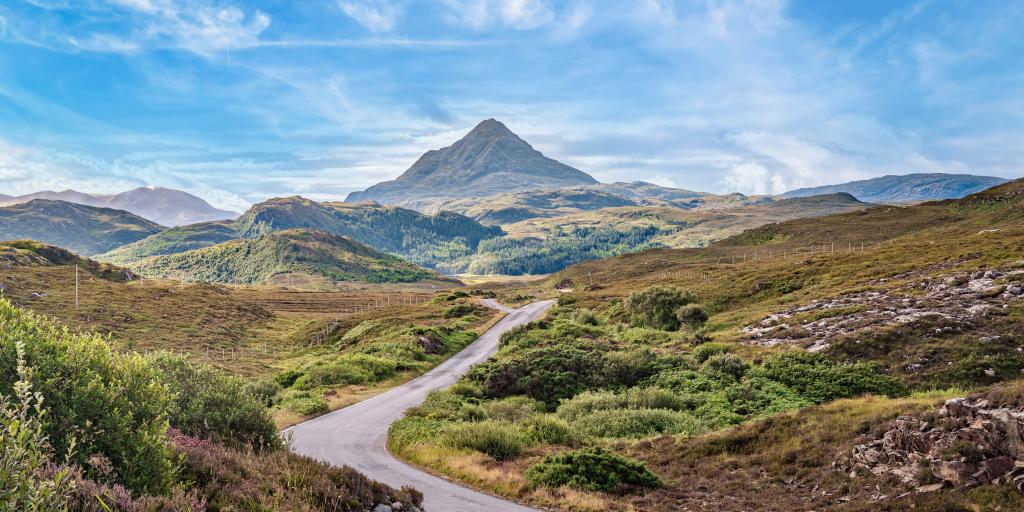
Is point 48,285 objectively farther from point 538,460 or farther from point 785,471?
point 785,471

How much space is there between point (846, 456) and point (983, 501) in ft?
14.0

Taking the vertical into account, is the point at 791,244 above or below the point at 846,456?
above

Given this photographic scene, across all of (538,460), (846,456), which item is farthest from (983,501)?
(538,460)

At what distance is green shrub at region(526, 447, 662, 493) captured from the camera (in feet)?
55.6

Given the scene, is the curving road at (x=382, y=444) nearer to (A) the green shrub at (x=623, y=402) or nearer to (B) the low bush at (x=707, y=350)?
(A) the green shrub at (x=623, y=402)

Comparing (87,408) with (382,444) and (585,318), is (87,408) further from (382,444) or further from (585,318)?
(585,318)

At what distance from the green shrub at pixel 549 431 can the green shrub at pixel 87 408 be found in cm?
1552

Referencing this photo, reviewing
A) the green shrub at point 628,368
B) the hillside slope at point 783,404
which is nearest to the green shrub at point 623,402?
the hillside slope at point 783,404

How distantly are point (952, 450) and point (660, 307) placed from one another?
40.9 meters

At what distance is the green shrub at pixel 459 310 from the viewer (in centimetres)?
9112

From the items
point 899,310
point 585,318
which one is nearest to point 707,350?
point 899,310

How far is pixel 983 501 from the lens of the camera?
11742 millimetres

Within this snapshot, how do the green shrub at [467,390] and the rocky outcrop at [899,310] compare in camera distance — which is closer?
the rocky outcrop at [899,310]

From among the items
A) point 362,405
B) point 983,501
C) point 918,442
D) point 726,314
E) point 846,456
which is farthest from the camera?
point 726,314
